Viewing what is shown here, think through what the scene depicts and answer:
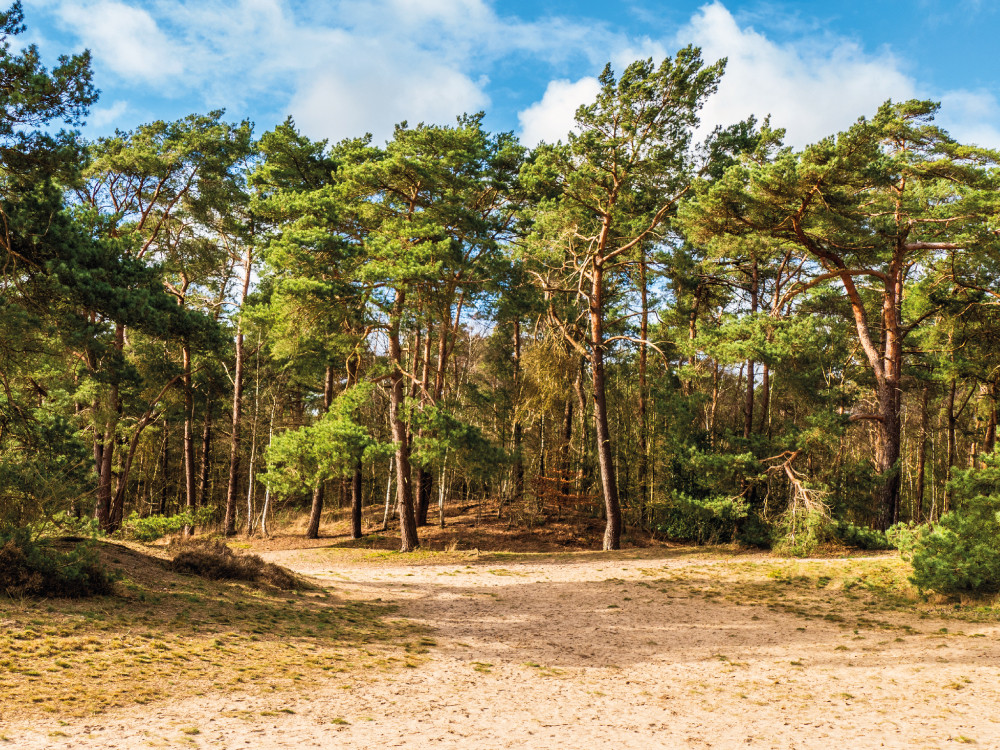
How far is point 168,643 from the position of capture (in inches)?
237

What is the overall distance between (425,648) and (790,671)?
3.79 m

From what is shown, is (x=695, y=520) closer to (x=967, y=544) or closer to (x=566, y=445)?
(x=566, y=445)

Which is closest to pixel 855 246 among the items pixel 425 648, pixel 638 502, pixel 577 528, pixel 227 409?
pixel 638 502

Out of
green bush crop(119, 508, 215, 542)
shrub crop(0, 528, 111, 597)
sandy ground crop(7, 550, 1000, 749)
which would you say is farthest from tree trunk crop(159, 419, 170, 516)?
sandy ground crop(7, 550, 1000, 749)

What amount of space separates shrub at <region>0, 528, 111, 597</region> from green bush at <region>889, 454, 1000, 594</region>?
10692 mm

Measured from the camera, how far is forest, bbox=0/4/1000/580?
13.2 metres

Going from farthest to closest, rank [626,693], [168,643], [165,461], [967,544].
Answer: [165,461] < [967,544] < [168,643] < [626,693]

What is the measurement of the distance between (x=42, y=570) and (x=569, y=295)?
51.4 ft

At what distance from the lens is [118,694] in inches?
188

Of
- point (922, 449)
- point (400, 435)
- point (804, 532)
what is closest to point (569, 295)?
point (400, 435)

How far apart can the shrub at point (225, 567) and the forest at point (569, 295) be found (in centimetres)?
246

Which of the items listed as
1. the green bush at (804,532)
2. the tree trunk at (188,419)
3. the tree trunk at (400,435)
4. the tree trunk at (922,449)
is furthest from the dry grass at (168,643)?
the tree trunk at (922,449)

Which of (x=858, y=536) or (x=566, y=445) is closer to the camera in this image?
(x=858, y=536)

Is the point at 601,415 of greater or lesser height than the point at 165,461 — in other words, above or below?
above
